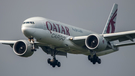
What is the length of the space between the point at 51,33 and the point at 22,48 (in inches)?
257

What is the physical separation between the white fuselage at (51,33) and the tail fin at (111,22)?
349 inches

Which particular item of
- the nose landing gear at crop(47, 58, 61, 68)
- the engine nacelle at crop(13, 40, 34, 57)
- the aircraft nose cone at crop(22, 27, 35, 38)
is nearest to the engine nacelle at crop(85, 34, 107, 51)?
the nose landing gear at crop(47, 58, 61, 68)

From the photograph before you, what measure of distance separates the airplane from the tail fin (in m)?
5.67

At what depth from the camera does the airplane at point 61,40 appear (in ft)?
132

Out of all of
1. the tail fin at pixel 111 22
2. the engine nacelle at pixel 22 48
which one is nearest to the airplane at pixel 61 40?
the engine nacelle at pixel 22 48

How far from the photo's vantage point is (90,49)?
42062 mm

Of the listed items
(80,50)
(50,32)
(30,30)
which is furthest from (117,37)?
(30,30)

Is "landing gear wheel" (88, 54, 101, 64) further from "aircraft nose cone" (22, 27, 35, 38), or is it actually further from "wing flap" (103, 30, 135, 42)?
"aircraft nose cone" (22, 27, 35, 38)

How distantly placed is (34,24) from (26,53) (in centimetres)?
631

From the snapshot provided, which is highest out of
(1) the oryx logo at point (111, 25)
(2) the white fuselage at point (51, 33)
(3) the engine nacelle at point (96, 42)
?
(1) the oryx logo at point (111, 25)

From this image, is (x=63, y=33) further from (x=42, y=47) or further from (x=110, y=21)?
(x=110, y=21)

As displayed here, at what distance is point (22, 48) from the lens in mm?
45469

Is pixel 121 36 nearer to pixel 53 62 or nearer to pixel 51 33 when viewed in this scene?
pixel 51 33

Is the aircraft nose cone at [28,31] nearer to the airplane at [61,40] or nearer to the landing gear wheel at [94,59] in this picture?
the airplane at [61,40]
